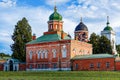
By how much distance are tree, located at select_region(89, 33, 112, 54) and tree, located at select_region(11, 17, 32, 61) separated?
51.6 feet

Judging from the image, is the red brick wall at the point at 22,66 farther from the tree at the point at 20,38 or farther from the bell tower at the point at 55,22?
the bell tower at the point at 55,22

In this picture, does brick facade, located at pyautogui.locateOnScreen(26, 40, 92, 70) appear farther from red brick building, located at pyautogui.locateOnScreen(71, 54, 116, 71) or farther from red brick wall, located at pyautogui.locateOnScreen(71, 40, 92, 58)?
red brick building, located at pyautogui.locateOnScreen(71, 54, 116, 71)

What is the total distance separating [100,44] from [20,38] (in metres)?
19.1

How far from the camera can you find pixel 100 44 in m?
68.2

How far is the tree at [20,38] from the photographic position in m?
67.4

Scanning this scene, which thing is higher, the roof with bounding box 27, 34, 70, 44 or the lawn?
the roof with bounding box 27, 34, 70, 44

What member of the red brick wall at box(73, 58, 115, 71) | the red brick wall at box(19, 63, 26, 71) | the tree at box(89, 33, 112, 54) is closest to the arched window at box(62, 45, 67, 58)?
the red brick wall at box(73, 58, 115, 71)

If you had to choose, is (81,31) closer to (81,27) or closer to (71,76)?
(81,27)

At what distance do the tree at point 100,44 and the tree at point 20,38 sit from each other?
1572 cm

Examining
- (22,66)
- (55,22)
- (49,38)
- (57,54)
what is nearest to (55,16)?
(55,22)

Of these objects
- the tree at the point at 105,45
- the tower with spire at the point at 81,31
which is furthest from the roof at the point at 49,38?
the tower with spire at the point at 81,31

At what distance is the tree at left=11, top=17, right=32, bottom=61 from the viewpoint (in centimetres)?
6744

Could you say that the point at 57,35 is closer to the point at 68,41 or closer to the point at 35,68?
the point at 68,41

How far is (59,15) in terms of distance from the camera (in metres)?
64.5
